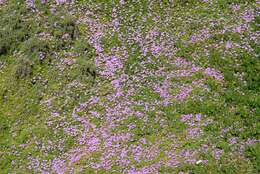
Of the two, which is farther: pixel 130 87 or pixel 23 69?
pixel 23 69

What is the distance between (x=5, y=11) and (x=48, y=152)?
40.0 feet

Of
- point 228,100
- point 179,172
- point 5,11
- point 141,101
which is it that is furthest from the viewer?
point 5,11

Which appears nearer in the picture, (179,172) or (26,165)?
(179,172)

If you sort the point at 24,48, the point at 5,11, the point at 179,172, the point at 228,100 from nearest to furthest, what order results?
the point at 179,172 < the point at 228,100 < the point at 24,48 < the point at 5,11

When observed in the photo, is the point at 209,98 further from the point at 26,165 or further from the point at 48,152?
the point at 26,165

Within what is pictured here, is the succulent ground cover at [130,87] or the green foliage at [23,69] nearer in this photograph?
the succulent ground cover at [130,87]

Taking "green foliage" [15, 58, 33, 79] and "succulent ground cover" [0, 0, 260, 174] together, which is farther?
"green foliage" [15, 58, 33, 79]

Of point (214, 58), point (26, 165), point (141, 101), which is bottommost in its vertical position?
point (26, 165)

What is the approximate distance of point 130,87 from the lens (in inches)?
798

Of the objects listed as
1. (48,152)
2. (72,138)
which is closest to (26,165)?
(48,152)

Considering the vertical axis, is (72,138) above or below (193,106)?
below

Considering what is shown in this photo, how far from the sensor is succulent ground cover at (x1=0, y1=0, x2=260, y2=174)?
1708 centimetres

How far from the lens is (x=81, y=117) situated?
19.8m

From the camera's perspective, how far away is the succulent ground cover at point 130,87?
56.0ft
